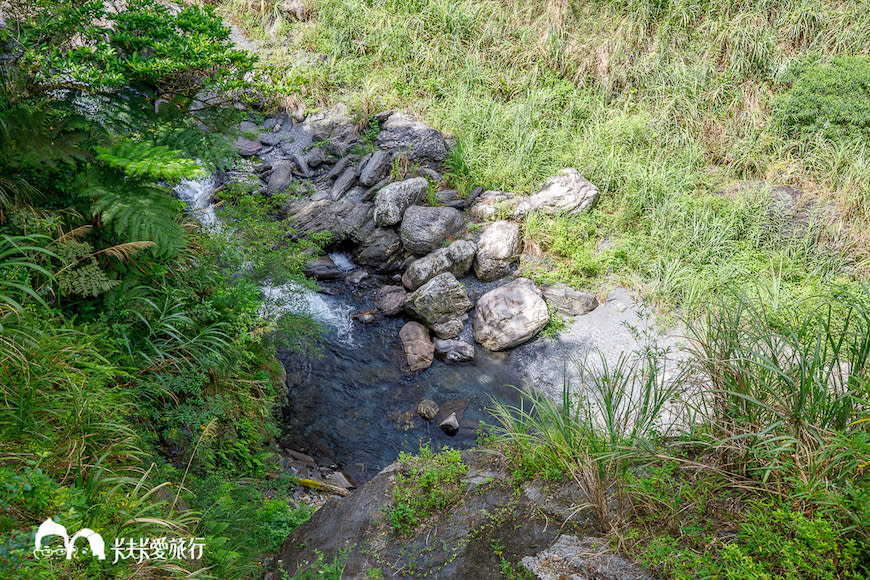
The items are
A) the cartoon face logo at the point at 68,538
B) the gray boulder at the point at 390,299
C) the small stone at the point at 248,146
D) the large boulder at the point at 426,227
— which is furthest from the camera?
the small stone at the point at 248,146

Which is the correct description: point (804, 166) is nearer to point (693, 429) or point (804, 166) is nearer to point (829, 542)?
point (693, 429)

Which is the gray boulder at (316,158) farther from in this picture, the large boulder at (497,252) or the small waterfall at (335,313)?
the large boulder at (497,252)

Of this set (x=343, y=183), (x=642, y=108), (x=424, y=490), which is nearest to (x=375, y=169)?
(x=343, y=183)

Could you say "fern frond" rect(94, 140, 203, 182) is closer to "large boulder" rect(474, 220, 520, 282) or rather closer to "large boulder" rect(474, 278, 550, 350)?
"large boulder" rect(474, 278, 550, 350)

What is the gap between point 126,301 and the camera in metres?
3.56

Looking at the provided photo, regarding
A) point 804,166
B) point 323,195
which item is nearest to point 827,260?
point 804,166

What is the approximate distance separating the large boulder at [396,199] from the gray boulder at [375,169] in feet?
1.89

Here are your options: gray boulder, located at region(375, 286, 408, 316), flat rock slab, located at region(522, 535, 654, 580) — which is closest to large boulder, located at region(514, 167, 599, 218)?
gray boulder, located at region(375, 286, 408, 316)

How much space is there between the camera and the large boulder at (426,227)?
746 centimetres

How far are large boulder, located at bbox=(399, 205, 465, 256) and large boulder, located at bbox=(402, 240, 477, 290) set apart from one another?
23 centimetres

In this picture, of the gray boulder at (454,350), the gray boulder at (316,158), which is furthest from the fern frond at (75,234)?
the gray boulder at (316,158)

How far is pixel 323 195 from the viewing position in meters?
8.48

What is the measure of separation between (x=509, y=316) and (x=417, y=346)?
134cm

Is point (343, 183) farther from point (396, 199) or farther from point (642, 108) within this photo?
point (642, 108)
